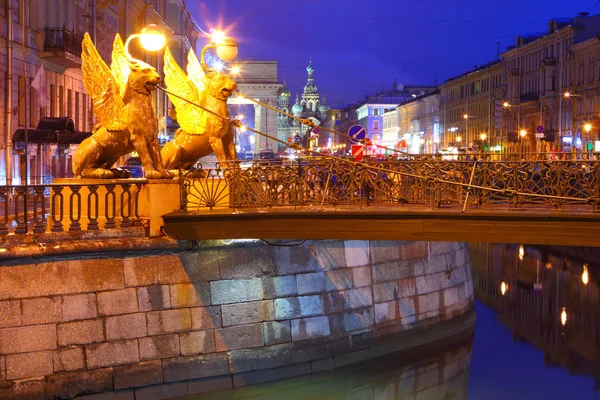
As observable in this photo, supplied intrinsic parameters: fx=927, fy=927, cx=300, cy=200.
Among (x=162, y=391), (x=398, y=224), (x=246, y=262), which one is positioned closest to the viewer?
(x=398, y=224)

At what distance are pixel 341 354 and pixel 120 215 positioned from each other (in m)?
4.45

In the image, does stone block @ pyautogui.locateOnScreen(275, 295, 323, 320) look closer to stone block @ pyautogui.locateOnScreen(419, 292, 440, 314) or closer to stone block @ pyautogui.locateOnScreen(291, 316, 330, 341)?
stone block @ pyautogui.locateOnScreen(291, 316, 330, 341)

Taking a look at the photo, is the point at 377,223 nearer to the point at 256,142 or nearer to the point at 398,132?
the point at 256,142

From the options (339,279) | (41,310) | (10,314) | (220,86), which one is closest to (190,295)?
(41,310)

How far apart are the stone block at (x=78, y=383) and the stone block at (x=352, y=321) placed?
4066 mm

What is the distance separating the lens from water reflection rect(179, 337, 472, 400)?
569 inches

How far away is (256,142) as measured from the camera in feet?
342

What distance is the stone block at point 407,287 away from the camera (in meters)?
16.9

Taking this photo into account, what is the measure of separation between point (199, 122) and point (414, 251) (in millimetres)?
4747

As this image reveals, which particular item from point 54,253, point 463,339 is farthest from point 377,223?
point 463,339


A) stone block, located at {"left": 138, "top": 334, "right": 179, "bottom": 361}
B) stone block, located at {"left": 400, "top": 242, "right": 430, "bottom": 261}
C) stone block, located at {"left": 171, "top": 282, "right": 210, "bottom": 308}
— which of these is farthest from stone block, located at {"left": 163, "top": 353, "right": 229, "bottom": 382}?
stone block, located at {"left": 400, "top": 242, "right": 430, "bottom": 261}

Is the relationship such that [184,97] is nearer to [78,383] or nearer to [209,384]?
[209,384]

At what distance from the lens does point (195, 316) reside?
13.9 meters

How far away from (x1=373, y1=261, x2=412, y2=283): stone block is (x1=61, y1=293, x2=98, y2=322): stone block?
536cm
